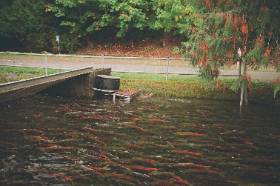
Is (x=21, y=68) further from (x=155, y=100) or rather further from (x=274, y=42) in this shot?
(x=274, y=42)

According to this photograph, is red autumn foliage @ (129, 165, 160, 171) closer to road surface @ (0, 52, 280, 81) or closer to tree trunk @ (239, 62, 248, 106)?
tree trunk @ (239, 62, 248, 106)

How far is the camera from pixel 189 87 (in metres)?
23.7

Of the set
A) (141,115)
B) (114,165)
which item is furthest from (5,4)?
(114,165)

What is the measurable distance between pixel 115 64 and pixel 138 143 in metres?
14.1

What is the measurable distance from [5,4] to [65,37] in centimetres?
483

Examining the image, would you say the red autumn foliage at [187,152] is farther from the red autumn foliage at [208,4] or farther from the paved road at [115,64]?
the paved road at [115,64]

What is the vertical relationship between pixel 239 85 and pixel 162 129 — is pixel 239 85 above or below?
above

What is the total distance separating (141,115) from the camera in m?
19.3

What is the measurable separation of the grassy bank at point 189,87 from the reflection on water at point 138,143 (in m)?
1.31

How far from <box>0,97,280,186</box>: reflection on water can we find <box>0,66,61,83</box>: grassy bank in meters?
2.88

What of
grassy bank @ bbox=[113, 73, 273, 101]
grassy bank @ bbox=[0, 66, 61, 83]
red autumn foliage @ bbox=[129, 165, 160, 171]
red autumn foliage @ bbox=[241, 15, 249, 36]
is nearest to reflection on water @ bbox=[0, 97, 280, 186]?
red autumn foliage @ bbox=[129, 165, 160, 171]

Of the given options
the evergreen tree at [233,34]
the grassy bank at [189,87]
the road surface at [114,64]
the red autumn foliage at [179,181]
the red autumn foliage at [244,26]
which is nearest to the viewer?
the red autumn foliage at [179,181]

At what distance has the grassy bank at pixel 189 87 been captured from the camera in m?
22.8

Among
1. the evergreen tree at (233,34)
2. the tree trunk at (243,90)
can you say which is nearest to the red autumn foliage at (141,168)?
the evergreen tree at (233,34)
